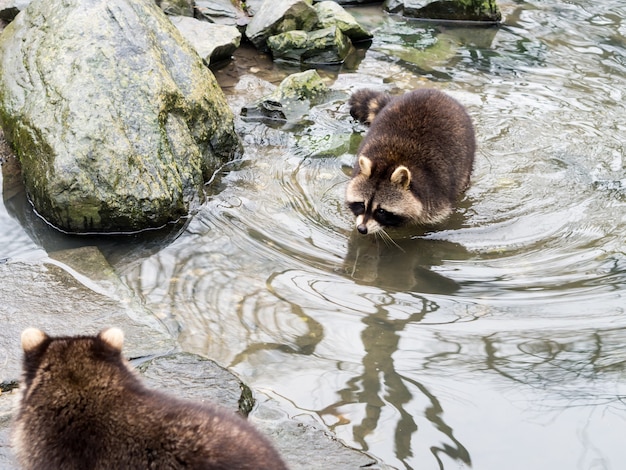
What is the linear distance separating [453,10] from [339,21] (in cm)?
201

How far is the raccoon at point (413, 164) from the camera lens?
5.81 m

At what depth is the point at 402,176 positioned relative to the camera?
5773 mm

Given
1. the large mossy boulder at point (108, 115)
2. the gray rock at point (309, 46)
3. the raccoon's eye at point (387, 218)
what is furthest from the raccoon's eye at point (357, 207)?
the gray rock at point (309, 46)

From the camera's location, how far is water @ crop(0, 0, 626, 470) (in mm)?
3748

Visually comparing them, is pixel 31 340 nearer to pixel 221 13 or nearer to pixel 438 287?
pixel 438 287

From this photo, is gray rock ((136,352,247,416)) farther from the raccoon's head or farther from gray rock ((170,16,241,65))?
gray rock ((170,16,241,65))

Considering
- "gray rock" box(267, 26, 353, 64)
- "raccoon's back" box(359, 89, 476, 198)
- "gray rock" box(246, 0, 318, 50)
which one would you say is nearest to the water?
"raccoon's back" box(359, 89, 476, 198)

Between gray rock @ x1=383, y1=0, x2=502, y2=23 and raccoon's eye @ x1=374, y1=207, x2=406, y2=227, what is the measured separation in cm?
571

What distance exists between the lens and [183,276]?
16.7 feet

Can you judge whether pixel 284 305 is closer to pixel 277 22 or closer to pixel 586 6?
pixel 277 22

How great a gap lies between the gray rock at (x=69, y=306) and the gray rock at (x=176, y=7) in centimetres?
482

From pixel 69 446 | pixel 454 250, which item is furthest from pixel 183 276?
pixel 69 446

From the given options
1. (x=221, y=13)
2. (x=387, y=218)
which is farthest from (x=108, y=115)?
(x=221, y=13)

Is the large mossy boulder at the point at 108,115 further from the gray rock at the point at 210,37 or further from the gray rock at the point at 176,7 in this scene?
the gray rock at the point at 176,7
